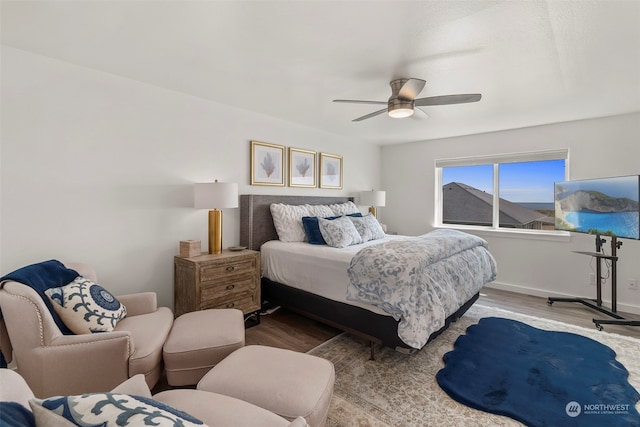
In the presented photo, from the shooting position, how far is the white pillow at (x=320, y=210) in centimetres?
399

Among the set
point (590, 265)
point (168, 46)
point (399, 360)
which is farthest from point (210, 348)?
point (590, 265)

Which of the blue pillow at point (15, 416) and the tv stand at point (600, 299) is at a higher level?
the blue pillow at point (15, 416)

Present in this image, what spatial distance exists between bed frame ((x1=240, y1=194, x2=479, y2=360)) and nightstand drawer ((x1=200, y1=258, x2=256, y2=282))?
0.44m

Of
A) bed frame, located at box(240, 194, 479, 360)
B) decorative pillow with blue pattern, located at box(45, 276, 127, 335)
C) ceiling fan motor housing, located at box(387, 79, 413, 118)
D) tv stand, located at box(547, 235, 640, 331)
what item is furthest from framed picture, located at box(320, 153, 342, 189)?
tv stand, located at box(547, 235, 640, 331)

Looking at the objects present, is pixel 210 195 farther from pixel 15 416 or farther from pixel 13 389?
pixel 15 416

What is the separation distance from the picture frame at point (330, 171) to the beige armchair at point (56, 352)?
334 centimetres

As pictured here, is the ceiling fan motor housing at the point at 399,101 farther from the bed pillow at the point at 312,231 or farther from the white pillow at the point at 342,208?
the white pillow at the point at 342,208

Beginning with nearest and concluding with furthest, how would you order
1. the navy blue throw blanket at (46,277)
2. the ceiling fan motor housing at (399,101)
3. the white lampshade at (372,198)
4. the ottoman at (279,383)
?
the ottoman at (279,383) < the navy blue throw blanket at (46,277) < the ceiling fan motor housing at (399,101) < the white lampshade at (372,198)

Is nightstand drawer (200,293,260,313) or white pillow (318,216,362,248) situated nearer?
nightstand drawer (200,293,260,313)

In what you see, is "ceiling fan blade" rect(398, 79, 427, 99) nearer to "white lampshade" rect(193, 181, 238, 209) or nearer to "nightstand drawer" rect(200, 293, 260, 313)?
"white lampshade" rect(193, 181, 238, 209)

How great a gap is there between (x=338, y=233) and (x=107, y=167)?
7.44 ft

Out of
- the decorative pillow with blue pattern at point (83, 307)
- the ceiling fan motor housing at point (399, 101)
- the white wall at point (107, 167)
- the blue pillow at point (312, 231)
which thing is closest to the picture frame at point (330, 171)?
the blue pillow at point (312, 231)

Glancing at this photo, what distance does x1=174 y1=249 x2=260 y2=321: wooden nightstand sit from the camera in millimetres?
2633

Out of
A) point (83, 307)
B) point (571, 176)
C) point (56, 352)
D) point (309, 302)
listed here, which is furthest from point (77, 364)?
point (571, 176)
